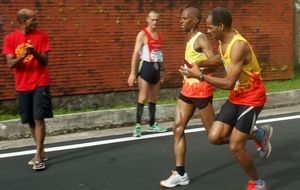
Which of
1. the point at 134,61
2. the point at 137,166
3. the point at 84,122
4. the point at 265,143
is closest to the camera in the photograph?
the point at 265,143

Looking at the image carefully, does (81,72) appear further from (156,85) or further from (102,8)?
(156,85)

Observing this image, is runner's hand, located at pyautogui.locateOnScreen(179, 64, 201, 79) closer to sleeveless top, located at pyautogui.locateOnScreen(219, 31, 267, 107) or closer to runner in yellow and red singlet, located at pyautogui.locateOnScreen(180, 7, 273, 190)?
runner in yellow and red singlet, located at pyautogui.locateOnScreen(180, 7, 273, 190)

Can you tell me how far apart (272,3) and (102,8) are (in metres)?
4.39

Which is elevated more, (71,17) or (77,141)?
(71,17)

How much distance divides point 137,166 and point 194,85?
4.46 ft

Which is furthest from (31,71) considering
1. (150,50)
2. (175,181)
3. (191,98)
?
(150,50)

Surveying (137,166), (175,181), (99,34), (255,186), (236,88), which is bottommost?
(137,166)

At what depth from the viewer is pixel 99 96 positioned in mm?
10266

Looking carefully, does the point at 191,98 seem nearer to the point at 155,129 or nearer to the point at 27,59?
the point at 27,59

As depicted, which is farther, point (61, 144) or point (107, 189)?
point (61, 144)

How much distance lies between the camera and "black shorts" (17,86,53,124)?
6168mm

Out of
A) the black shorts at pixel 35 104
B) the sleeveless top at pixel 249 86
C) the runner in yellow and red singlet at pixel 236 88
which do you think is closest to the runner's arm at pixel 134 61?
the black shorts at pixel 35 104

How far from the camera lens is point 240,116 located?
4.95 metres

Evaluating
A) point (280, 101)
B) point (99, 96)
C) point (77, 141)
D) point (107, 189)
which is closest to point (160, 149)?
point (77, 141)
